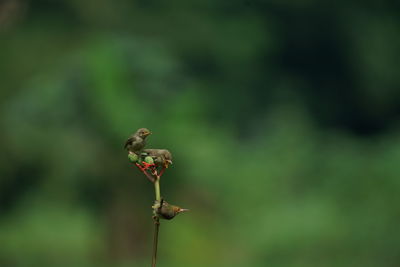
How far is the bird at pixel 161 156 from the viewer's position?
1.58 m

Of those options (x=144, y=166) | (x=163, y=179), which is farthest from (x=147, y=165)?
(x=163, y=179)

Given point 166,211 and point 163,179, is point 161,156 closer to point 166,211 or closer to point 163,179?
point 166,211


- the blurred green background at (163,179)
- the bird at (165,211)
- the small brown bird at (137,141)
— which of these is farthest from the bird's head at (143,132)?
the blurred green background at (163,179)

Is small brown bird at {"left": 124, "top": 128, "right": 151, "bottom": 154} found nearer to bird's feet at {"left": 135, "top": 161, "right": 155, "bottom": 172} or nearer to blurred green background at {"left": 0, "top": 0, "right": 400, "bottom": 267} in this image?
bird's feet at {"left": 135, "top": 161, "right": 155, "bottom": 172}

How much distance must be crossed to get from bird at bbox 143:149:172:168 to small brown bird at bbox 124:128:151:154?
16 mm

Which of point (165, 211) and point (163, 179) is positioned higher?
point (163, 179)

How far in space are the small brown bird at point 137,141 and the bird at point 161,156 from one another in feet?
0.05

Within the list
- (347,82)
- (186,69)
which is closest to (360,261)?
(186,69)

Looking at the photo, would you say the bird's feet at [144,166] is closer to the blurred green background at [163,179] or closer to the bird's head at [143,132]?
the bird's head at [143,132]

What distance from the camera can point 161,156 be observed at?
5.23ft

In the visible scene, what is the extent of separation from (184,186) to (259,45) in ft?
27.8

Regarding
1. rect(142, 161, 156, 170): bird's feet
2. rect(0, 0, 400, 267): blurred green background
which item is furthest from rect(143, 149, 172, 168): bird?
rect(0, 0, 400, 267): blurred green background

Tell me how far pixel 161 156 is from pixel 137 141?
4 centimetres

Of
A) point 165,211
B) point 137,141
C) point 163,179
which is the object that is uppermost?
point 163,179
